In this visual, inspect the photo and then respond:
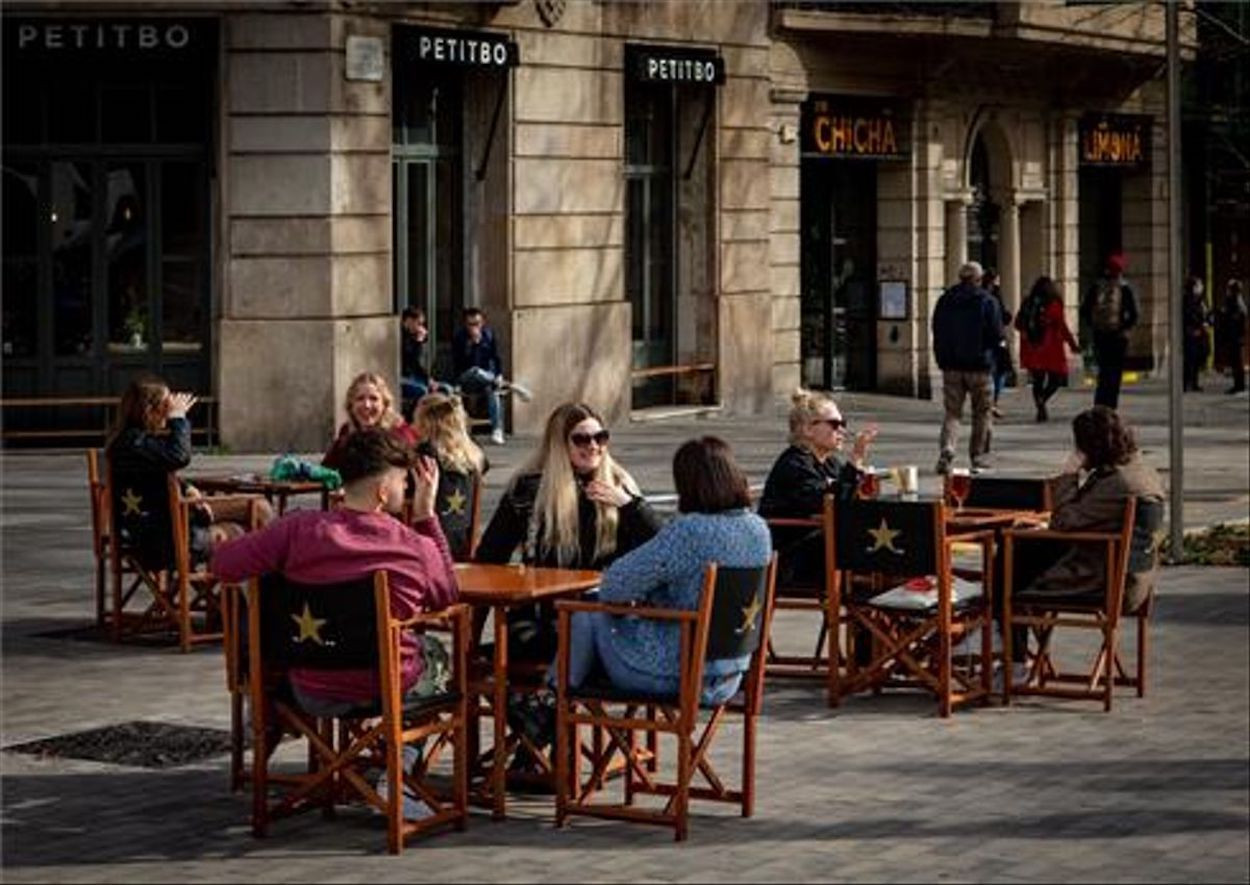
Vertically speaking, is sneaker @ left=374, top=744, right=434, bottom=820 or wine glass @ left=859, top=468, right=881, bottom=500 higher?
wine glass @ left=859, top=468, right=881, bottom=500

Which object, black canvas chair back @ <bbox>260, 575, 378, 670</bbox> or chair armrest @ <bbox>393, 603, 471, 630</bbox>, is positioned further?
chair armrest @ <bbox>393, 603, 471, 630</bbox>

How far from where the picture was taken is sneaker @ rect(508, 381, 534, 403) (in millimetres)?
30286

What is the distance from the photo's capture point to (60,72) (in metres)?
28.5

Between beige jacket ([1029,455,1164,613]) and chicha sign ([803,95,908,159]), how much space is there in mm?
24482

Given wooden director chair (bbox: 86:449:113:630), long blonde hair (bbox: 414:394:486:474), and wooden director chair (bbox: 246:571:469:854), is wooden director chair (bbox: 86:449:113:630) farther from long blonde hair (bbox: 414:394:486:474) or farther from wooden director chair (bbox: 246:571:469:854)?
wooden director chair (bbox: 246:571:469:854)

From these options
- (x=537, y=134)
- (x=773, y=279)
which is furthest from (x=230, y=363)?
(x=773, y=279)

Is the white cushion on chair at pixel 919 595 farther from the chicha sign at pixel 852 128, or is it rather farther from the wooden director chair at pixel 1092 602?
the chicha sign at pixel 852 128

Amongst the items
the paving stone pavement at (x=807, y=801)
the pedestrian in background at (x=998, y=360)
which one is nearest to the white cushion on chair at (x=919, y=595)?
the paving stone pavement at (x=807, y=801)

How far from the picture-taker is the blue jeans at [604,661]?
10.6 metres

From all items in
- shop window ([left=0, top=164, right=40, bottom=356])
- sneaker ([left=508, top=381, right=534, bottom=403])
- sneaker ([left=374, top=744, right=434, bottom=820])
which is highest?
shop window ([left=0, top=164, right=40, bottom=356])

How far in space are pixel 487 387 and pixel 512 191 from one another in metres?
2.48

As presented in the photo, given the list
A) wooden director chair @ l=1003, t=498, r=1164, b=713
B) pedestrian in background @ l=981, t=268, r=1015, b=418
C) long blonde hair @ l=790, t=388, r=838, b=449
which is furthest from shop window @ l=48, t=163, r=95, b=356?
wooden director chair @ l=1003, t=498, r=1164, b=713

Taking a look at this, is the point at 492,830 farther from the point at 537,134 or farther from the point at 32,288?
the point at 537,134

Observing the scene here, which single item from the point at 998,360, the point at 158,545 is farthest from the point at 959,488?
the point at 998,360
